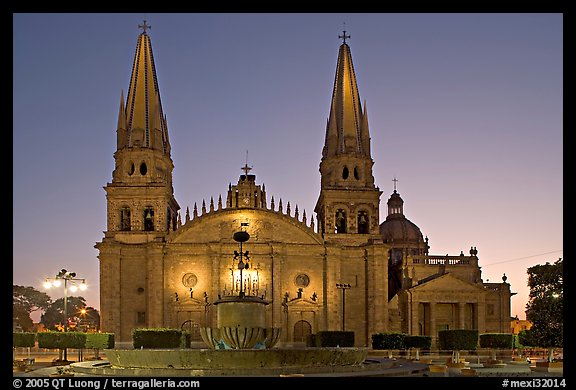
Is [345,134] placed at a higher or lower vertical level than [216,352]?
higher

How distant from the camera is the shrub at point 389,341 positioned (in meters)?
52.9

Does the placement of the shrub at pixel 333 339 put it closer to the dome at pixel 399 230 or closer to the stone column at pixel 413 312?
the stone column at pixel 413 312

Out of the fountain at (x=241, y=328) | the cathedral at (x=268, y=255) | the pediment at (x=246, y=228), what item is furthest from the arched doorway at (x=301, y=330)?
the fountain at (x=241, y=328)

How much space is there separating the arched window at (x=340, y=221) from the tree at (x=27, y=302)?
59855 millimetres

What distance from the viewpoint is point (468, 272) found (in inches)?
2908

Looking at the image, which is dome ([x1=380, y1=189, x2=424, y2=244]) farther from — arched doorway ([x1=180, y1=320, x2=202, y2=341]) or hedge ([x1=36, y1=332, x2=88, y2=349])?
hedge ([x1=36, y1=332, x2=88, y2=349])

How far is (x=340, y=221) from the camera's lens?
2734 inches

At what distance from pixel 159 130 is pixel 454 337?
1296 inches

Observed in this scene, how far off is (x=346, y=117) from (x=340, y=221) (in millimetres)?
9589
